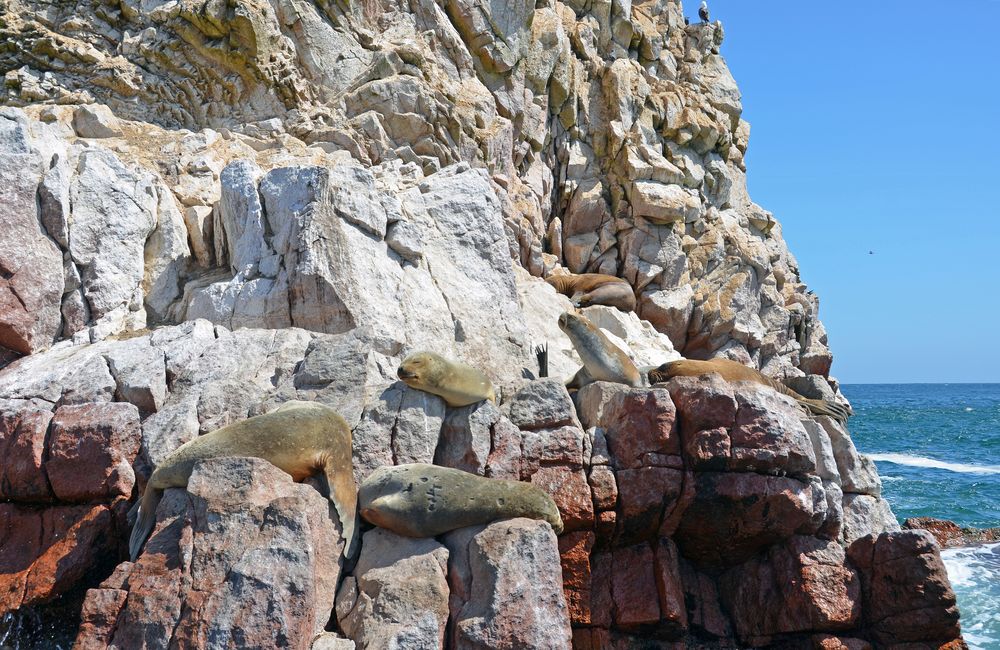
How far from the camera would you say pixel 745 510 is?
8164 millimetres

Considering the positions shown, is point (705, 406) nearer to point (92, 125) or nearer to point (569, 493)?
point (569, 493)

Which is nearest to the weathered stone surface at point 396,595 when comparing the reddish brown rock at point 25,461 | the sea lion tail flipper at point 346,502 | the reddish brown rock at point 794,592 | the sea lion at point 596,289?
the sea lion tail flipper at point 346,502

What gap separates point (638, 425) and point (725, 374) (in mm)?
3338

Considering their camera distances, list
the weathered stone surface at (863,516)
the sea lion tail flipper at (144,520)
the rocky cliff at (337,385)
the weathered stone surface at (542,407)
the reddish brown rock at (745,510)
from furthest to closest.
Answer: the weathered stone surface at (863,516), the weathered stone surface at (542,407), the reddish brown rock at (745,510), the sea lion tail flipper at (144,520), the rocky cliff at (337,385)

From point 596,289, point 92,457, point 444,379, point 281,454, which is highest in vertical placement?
point 596,289

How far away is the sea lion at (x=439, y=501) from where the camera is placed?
6.82m

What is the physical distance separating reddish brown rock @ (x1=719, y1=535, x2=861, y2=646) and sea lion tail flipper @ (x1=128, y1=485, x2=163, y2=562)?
6.10 metres

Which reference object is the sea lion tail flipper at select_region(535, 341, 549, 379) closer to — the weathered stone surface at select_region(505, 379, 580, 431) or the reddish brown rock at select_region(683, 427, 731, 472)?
the weathered stone surface at select_region(505, 379, 580, 431)

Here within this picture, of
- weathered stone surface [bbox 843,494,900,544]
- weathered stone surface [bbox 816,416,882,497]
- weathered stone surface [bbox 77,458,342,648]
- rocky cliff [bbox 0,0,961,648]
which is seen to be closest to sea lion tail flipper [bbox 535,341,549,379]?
rocky cliff [bbox 0,0,961,648]

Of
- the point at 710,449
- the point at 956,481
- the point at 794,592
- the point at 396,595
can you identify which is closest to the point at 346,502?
the point at 396,595

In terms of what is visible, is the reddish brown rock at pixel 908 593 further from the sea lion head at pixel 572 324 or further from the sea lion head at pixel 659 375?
the sea lion head at pixel 572 324

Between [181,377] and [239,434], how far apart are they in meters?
2.00

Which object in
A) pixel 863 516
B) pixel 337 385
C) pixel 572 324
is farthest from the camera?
pixel 572 324

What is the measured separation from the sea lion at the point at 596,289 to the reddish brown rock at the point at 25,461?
12077 mm
